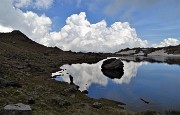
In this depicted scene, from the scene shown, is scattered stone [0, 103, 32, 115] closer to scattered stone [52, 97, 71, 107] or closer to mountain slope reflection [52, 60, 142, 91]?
scattered stone [52, 97, 71, 107]

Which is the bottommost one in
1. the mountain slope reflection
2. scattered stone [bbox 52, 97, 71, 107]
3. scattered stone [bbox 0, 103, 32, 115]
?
the mountain slope reflection

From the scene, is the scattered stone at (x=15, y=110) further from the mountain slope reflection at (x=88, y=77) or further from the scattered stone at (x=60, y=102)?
Result: the mountain slope reflection at (x=88, y=77)

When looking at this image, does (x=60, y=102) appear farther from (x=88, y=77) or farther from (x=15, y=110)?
(x=88, y=77)

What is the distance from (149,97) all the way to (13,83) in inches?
1170

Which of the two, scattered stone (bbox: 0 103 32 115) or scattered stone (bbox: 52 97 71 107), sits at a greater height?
scattered stone (bbox: 0 103 32 115)

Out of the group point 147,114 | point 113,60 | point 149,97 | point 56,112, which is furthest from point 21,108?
point 113,60

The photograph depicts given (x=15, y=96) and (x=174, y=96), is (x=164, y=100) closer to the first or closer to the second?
(x=174, y=96)

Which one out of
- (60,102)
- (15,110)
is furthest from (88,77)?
(15,110)

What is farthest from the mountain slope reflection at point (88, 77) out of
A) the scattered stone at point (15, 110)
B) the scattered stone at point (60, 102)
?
the scattered stone at point (15, 110)

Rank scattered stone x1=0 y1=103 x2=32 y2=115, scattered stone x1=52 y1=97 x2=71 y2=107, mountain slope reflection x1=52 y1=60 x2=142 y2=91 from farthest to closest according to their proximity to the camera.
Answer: mountain slope reflection x1=52 y1=60 x2=142 y2=91 → scattered stone x1=52 y1=97 x2=71 y2=107 → scattered stone x1=0 y1=103 x2=32 y2=115

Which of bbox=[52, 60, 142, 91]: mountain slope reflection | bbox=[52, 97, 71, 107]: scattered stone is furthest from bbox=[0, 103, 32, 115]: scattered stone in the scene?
bbox=[52, 60, 142, 91]: mountain slope reflection

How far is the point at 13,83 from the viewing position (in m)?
36.7

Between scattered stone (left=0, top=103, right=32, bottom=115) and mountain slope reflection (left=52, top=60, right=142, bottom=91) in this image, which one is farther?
mountain slope reflection (left=52, top=60, right=142, bottom=91)

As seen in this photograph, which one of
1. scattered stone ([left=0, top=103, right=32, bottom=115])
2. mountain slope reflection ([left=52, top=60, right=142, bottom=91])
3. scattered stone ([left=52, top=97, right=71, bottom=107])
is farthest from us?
mountain slope reflection ([left=52, top=60, right=142, bottom=91])
